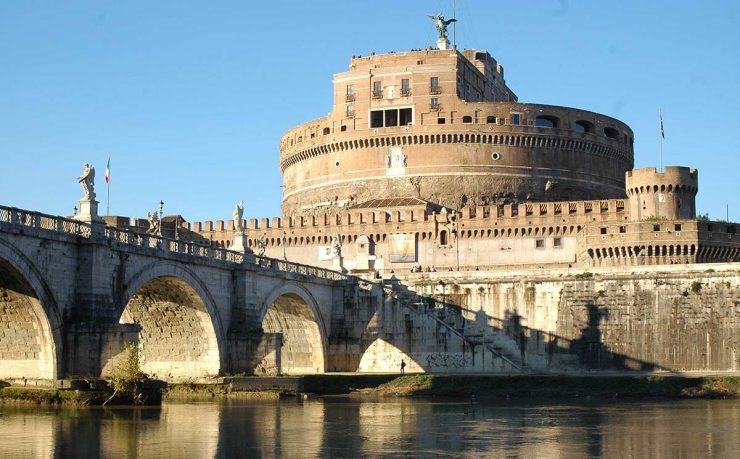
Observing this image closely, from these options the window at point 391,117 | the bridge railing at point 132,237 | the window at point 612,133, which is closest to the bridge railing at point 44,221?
the bridge railing at point 132,237

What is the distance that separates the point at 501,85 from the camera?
10881 cm

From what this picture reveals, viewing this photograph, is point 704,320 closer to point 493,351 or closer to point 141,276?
point 493,351

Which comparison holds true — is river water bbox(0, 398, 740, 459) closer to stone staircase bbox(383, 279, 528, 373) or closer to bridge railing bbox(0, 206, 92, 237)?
bridge railing bbox(0, 206, 92, 237)

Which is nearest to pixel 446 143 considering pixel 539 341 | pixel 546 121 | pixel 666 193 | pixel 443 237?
pixel 546 121

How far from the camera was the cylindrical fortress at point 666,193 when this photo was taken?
234 ft

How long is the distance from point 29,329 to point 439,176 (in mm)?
53263

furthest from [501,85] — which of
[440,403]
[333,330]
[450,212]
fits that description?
[440,403]

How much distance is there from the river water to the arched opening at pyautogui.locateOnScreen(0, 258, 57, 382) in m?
2.07

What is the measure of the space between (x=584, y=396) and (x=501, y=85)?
205 feet

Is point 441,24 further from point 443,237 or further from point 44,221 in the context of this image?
point 44,221

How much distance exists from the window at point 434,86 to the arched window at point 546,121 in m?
7.87

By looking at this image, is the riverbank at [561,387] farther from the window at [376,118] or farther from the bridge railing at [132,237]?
the window at [376,118]

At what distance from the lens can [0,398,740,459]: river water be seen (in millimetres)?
28406

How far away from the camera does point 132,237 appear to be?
44.6 metres
